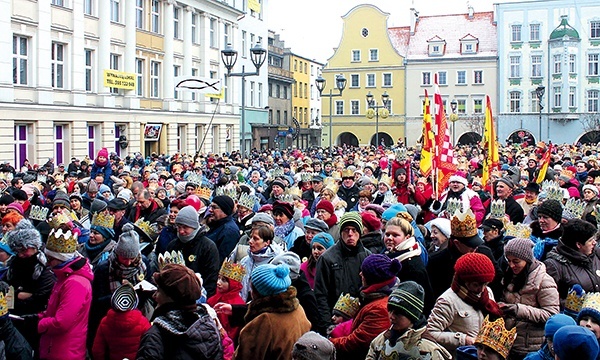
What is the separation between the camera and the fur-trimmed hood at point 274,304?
4.43 meters

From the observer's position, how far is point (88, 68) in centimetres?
3272

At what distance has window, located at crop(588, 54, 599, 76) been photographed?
63469 millimetres

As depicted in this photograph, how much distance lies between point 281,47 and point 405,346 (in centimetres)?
7236

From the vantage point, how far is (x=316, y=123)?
77688mm

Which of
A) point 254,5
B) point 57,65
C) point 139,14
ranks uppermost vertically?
point 254,5

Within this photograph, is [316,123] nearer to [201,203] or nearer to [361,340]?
[201,203]

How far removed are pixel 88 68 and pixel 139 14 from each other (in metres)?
5.88

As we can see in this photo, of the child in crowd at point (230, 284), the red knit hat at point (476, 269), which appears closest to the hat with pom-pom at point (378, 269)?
the red knit hat at point (476, 269)

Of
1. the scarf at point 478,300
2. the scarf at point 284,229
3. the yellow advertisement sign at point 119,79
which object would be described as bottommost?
the scarf at point 478,300

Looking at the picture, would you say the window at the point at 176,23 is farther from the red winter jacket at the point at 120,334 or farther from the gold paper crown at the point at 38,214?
the red winter jacket at the point at 120,334

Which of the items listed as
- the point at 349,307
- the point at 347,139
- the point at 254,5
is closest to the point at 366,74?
the point at 347,139

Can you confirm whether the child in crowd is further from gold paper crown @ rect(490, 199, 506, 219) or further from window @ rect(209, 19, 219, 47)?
window @ rect(209, 19, 219, 47)

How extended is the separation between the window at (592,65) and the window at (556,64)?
8.42 ft

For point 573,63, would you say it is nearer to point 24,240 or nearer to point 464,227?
point 464,227
